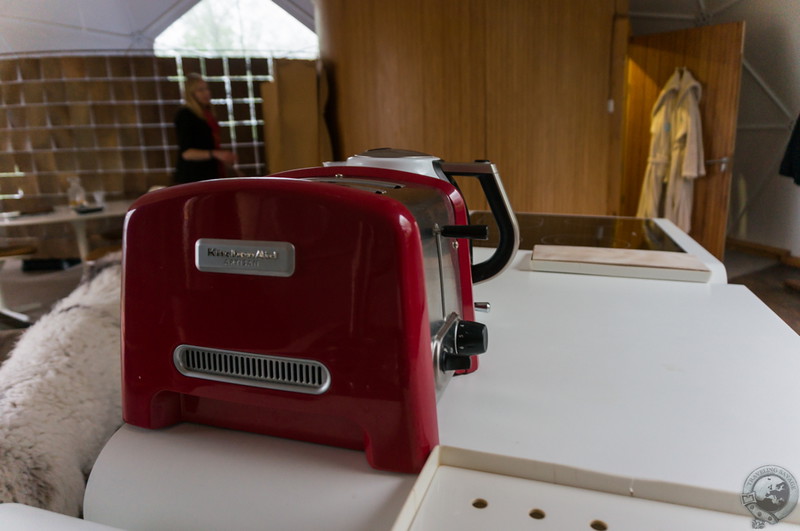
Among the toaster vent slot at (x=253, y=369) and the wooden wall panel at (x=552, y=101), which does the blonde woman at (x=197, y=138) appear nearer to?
the wooden wall panel at (x=552, y=101)

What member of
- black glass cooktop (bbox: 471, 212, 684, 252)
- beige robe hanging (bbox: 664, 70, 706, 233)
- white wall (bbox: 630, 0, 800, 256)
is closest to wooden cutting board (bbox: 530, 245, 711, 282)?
black glass cooktop (bbox: 471, 212, 684, 252)

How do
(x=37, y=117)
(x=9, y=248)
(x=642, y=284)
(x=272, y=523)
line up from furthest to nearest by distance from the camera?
1. (x=37, y=117)
2. (x=9, y=248)
3. (x=642, y=284)
4. (x=272, y=523)

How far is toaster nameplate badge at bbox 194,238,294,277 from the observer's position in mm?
391

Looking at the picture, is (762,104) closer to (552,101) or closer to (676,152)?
(676,152)

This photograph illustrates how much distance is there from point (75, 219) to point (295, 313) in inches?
97.8

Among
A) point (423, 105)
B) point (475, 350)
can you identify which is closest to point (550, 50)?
point (423, 105)

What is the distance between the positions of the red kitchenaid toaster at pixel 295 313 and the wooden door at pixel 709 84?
2.97 metres

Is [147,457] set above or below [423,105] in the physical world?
below

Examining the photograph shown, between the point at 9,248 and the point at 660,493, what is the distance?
2.87 meters

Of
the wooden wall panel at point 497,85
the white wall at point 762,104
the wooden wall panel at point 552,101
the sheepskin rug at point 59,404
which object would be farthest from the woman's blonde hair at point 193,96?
the white wall at point 762,104

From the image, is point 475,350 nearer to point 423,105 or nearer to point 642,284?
point 642,284

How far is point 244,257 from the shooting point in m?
0.40

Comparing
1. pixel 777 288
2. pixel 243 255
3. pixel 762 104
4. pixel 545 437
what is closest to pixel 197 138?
pixel 243 255

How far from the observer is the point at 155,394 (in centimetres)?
46
